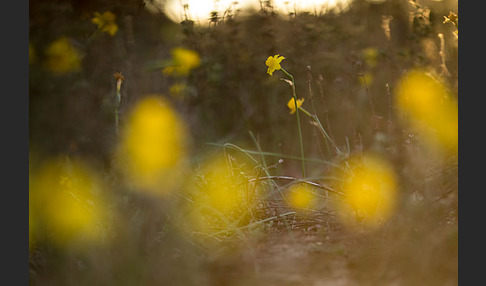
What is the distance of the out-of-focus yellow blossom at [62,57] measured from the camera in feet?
4.70

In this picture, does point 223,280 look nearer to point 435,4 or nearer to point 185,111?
point 185,111

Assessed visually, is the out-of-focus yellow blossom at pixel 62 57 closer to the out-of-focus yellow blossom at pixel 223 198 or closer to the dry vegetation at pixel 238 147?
the dry vegetation at pixel 238 147

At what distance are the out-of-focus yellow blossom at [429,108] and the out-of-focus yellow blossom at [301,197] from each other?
0.36m

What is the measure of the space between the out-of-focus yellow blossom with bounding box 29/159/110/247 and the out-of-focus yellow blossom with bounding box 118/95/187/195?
11cm

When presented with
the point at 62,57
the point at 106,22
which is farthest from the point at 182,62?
the point at 62,57

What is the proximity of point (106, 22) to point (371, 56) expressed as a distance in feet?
2.80

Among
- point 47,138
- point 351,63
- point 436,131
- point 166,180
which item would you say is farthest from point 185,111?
point 436,131

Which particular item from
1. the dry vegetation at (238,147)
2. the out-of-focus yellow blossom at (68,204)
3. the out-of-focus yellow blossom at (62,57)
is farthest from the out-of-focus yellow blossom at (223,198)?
the out-of-focus yellow blossom at (62,57)

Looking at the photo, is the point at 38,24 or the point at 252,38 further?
the point at 252,38

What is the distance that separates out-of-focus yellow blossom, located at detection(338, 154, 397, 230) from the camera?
1314 mm

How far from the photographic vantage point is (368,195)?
1.37 m

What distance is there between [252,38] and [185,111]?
33 centimetres

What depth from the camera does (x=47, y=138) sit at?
137 centimetres

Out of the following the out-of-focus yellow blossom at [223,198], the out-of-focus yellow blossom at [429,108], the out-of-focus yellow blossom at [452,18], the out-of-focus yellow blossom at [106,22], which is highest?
the out-of-focus yellow blossom at [452,18]
